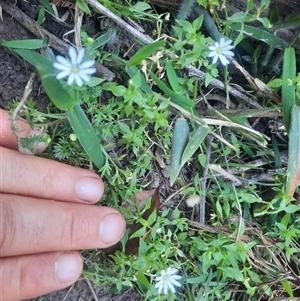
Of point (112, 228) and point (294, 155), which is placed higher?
point (294, 155)

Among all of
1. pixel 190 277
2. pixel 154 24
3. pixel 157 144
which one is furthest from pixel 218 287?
pixel 154 24

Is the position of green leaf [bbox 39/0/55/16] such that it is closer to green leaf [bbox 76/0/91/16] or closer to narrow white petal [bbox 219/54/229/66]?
green leaf [bbox 76/0/91/16]

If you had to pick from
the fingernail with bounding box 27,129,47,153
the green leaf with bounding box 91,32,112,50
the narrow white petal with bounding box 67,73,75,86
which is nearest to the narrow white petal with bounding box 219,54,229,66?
the green leaf with bounding box 91,32,112,50

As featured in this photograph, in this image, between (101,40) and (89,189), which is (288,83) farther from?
(89,189)

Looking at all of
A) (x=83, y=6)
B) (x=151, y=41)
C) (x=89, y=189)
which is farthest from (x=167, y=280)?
(x=83, y=6)

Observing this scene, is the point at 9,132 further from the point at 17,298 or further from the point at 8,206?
the point at 17,298

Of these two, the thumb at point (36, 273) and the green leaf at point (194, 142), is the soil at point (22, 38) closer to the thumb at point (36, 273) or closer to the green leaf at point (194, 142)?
the green leaf at point (194, 142)
